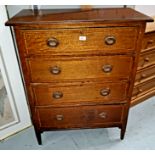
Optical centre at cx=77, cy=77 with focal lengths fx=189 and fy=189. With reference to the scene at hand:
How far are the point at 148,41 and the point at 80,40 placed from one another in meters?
0.81

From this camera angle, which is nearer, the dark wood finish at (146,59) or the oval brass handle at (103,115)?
the oval brass handle at (103,115)

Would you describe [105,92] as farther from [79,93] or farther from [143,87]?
[143,87]

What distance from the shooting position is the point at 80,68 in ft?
3.87

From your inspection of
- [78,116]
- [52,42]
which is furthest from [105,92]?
[52,42]

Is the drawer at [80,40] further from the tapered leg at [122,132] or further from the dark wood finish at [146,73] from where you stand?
the tapered leg at [122,132]

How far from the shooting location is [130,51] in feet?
3.74

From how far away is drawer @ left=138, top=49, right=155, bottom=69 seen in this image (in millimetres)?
1704

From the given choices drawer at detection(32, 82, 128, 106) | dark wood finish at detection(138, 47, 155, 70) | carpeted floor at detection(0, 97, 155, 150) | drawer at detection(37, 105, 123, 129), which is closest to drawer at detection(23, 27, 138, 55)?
drawer at detection(32, 82, 128, 106)

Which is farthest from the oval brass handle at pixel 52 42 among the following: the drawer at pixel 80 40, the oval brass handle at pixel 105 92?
the oval brass handle at pixel 105 92

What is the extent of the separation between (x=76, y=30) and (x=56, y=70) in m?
0.28

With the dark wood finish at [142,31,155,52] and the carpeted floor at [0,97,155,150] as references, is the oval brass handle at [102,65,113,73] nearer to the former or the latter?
the dark wood finish at [142,31,155,52]

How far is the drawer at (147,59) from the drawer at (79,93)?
532 mm

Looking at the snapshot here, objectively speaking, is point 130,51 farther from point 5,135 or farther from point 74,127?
point 5,135

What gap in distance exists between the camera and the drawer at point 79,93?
1262 mm
